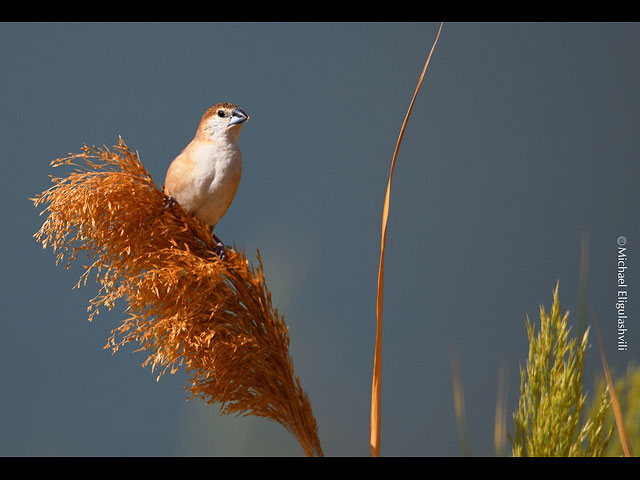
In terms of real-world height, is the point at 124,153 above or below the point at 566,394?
above

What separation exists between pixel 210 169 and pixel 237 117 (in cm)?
12

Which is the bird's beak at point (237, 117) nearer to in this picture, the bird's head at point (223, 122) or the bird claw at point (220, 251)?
the bird's head at point (223, 122)

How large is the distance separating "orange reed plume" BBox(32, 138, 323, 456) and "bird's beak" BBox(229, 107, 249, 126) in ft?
0.86

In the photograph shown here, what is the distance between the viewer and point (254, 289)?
0.62 metres

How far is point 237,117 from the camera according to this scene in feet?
2.96

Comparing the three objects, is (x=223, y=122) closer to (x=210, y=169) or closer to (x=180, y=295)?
(x=210, y=169)

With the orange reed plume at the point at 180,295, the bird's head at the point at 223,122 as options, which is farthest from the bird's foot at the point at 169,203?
the bird's head at the point at 223,122

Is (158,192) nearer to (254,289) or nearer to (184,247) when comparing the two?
(184,247)

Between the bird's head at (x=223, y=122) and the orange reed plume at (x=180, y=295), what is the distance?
252 mm

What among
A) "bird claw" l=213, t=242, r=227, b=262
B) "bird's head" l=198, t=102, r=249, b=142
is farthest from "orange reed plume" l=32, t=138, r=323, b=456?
"bird's head" l=198, t=102, r=249, b=142

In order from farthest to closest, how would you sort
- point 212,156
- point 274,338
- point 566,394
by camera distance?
point 212,156, point 274,338, point 566,394

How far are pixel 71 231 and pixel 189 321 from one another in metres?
0.19

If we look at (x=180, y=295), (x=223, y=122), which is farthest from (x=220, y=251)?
(x=223, y=122)
